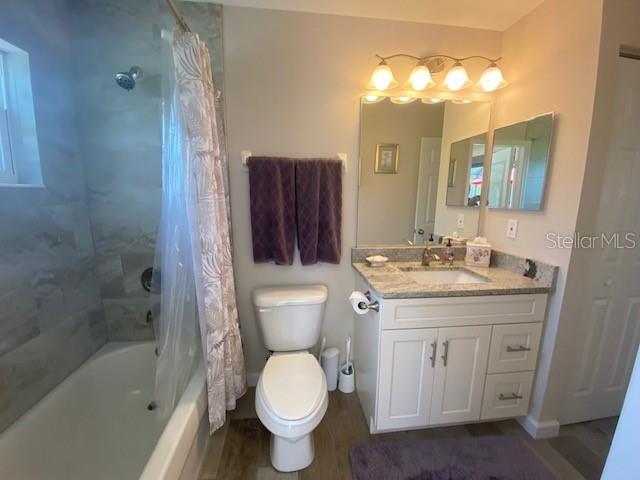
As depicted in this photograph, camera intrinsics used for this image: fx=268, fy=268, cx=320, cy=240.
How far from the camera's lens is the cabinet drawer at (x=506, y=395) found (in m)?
1.46

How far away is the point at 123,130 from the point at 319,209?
1.20m

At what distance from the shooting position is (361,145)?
1704 millimetres

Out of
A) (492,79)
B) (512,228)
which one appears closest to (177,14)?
(492,79)

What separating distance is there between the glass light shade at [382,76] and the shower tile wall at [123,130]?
0.90 meters

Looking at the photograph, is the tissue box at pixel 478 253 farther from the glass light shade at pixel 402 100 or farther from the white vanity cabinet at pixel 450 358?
the glass light shade at pixel 402 100

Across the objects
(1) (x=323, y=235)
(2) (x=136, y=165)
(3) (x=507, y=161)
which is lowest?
(1) (x=323, y=235)

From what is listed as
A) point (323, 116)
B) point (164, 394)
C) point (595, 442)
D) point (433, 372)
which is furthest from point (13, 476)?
point (595, 442)

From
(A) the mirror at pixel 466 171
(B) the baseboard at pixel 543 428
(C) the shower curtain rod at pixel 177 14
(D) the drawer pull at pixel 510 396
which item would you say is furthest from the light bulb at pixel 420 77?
(B) the baseboard at pixel 543 428

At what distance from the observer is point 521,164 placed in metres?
1.57

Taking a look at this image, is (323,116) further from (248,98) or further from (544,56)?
(544,56)

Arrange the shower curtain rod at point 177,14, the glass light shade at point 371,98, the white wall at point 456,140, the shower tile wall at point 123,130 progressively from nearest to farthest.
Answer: the shower curtain rod at point 177,14 → the shower tile wall at point 123,130 → the glass light shade at point 371,98 → the white wall at point 456,140

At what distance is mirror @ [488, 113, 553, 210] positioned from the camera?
56.4 inches

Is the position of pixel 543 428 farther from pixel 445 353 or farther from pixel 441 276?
pixel 441 276

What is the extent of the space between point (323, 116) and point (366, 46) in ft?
1.60
